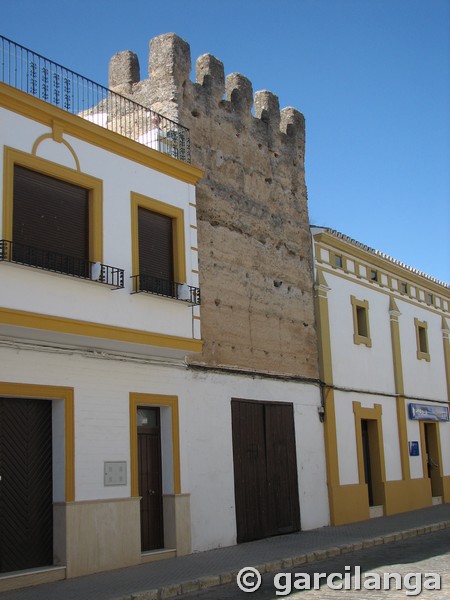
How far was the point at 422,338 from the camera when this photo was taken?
80.3 ft

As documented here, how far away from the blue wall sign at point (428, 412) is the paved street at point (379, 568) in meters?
6.66

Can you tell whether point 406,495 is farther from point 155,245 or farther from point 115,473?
point 155,245

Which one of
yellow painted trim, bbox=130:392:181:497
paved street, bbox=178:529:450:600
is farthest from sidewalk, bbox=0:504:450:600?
yellow painted trim, bbox=130:392:181:497

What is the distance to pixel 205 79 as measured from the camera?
16.2 meters

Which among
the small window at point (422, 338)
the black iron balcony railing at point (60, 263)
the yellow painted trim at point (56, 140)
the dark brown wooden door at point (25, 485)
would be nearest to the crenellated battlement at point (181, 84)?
the yellow painted trim at point (56, 140)

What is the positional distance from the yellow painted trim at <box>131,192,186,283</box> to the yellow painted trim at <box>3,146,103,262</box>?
79cm

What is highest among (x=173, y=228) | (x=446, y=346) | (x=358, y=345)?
(x=173, y=228)

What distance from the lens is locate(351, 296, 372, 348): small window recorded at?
2017cm

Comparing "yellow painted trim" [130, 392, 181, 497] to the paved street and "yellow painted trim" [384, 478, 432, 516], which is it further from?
"yellow painted trim" [384, 478, 432, 516]

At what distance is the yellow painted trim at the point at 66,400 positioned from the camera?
36.0ft

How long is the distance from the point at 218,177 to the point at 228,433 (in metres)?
5.31

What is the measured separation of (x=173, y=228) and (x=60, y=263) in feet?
10.1

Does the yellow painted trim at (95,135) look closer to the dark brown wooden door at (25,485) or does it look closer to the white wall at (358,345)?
the dark brown wooden door at (25,485)

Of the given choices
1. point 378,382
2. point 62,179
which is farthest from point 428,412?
point 62,179
